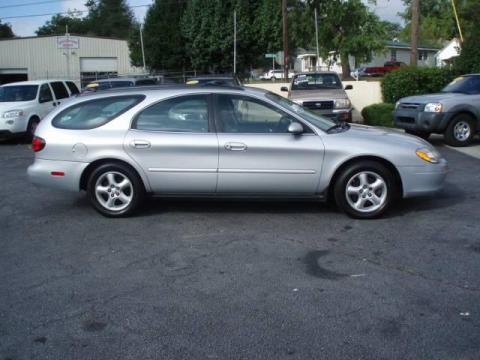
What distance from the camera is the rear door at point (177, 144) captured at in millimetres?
6492

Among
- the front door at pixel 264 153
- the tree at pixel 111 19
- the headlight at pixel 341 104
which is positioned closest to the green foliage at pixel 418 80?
the headlight at pixel 341 104

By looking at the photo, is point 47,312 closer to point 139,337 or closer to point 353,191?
point 139,337

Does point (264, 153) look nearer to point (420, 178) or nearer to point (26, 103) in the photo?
point (420, 178)

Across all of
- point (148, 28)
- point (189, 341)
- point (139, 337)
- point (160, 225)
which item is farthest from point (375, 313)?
point (148, 28)

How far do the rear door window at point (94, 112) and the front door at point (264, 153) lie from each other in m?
1.12

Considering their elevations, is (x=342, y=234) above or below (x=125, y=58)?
below

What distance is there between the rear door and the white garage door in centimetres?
4516

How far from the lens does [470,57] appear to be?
1856 cm

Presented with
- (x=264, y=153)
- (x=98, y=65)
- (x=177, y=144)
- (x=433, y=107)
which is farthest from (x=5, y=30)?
(x=264, y=153)

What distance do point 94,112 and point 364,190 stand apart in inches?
128

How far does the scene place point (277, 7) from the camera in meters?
42.8

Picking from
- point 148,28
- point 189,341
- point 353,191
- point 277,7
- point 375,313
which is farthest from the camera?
point 148,28

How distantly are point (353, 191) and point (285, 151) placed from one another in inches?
34.8

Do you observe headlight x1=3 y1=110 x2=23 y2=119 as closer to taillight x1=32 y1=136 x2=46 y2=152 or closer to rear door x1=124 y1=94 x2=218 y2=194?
taillight x1=32 y1=136 x2=46 y2=152
